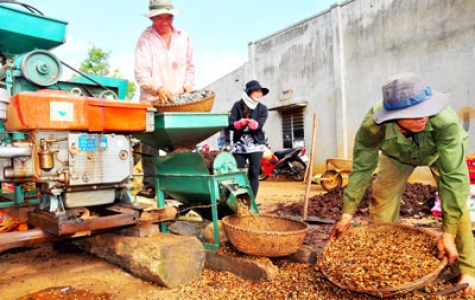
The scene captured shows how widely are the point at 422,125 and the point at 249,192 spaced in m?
1.70

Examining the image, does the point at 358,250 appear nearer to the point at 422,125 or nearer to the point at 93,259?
the point at 422,125

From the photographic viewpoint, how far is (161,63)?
3.61m

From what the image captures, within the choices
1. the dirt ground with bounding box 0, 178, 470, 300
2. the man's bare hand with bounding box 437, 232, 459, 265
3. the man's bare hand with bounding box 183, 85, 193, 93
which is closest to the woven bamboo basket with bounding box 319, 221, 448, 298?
the man's bare hand with bounding box 437, 232, 459, 265

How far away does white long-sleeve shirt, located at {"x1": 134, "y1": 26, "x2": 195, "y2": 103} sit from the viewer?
347 cm

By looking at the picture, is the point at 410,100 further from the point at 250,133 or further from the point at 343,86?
the point at 343,86

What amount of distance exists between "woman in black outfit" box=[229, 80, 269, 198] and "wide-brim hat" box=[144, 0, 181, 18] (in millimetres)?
1366

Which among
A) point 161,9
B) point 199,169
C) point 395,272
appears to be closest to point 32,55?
point 161,9

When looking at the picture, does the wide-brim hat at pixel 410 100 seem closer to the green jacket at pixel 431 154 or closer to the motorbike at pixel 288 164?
the green jacket at pixel 431 154

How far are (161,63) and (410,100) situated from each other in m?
2.41

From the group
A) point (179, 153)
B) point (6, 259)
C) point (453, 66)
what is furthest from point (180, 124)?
point (453, 66)

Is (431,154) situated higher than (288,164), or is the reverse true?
(431,154)

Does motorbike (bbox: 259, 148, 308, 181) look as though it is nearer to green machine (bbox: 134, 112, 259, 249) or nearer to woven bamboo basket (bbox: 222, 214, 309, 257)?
green machine (bbox: 134, 112, 259, 249)

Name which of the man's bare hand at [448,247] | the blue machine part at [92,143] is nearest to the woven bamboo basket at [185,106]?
the blue machine part at [92,143]

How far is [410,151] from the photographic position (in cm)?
257
